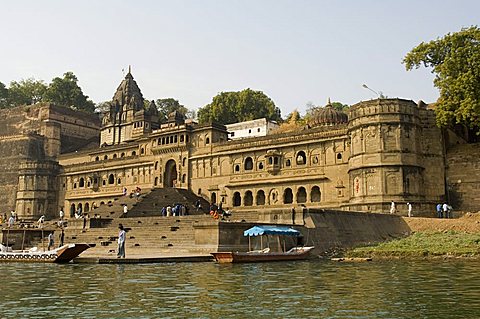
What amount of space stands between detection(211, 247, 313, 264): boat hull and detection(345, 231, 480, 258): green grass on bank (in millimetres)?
3027

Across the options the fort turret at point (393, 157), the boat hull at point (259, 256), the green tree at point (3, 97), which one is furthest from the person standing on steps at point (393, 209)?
the green tree at point (3, 97)

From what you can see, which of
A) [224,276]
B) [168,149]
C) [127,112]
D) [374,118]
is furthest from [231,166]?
[224,276]

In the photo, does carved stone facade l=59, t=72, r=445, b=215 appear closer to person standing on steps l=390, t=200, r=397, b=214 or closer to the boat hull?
person standing on steps l=390, t=200, r=397, b=214

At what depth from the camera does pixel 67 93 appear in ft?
310

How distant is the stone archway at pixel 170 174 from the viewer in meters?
54.6

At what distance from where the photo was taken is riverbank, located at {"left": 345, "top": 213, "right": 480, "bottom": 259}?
25234mm

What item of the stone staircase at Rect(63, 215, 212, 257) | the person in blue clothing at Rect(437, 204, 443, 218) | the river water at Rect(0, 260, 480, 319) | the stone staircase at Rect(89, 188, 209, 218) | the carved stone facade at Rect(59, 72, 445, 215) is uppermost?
the carved stone facade at Rect(59, 72, 445, 215)

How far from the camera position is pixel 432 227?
31422 mm

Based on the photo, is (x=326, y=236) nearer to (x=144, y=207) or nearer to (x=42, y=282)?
(x=42, y=282)

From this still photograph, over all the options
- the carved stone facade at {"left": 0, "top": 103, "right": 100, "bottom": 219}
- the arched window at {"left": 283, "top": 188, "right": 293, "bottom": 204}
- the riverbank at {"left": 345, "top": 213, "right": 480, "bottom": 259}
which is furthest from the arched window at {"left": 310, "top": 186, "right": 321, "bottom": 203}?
the carved stone facade at {"left": 0, "top": 103, "right": 100, "bottom": 219}

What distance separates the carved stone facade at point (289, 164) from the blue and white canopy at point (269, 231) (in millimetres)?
13502

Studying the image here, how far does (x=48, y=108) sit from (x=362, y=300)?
67.8 meters

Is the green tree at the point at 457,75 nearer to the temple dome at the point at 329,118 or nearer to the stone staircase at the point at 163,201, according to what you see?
the temple dome at the point at 329,118

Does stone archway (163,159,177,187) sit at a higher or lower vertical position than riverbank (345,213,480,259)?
higher
